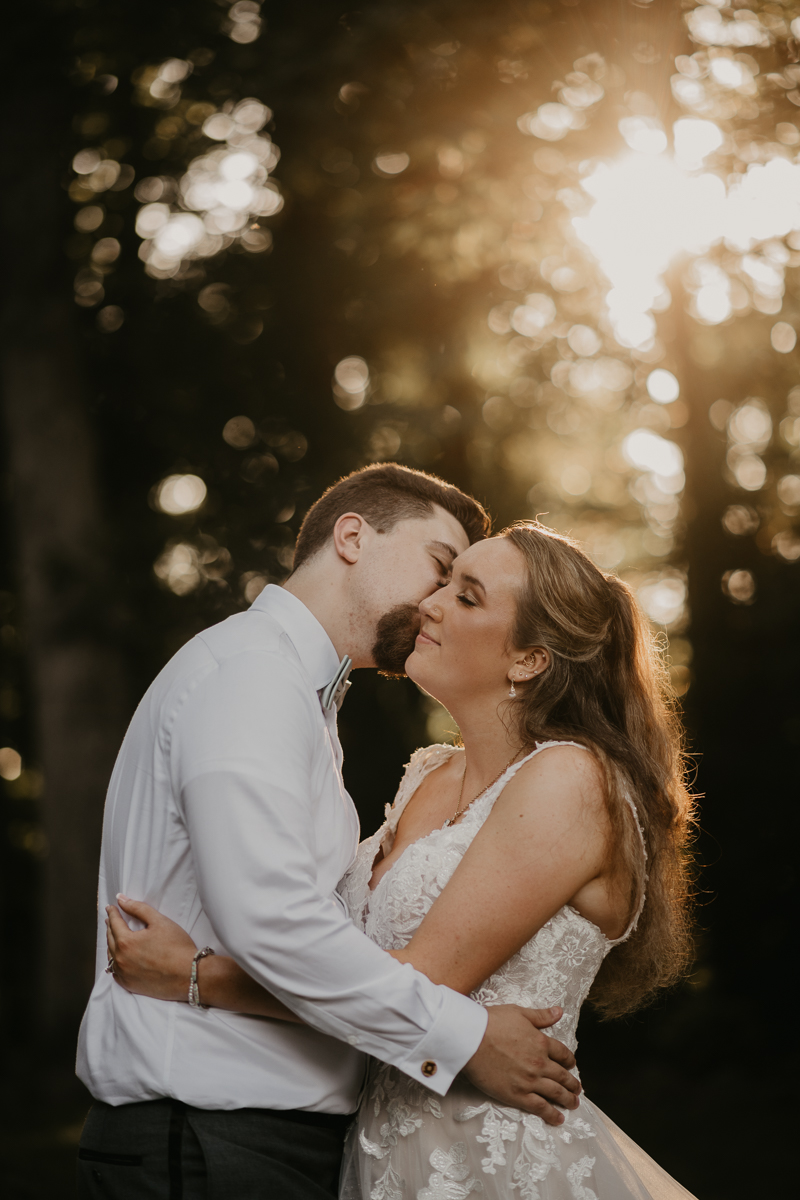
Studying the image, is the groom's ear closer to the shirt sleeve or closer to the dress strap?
the shirt sleeve

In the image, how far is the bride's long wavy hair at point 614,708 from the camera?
279cm

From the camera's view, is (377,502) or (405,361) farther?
(405,361)

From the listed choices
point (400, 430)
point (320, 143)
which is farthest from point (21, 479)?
point (320, 143)

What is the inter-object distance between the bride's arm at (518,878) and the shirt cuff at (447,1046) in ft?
0.75

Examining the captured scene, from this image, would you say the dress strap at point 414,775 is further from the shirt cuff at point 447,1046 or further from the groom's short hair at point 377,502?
the shirt cuff at point 447,1046

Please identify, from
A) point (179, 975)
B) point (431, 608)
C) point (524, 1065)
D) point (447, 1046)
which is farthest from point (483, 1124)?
point (431, 608)

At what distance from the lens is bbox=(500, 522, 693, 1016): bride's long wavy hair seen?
2.79 m

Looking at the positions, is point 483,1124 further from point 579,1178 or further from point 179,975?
point 179,975

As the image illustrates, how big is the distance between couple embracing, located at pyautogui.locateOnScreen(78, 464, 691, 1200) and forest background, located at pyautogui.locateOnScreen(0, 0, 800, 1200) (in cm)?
382

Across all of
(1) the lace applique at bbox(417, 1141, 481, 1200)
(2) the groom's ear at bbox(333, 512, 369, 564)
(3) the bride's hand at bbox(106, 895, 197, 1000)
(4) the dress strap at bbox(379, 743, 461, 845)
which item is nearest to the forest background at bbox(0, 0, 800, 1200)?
(4) the dress strap at bbox(379, 743, 461, 845)

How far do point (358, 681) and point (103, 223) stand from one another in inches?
163

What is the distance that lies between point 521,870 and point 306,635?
0.82 metres

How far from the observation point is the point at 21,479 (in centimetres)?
709

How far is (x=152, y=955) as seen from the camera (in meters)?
2.19
